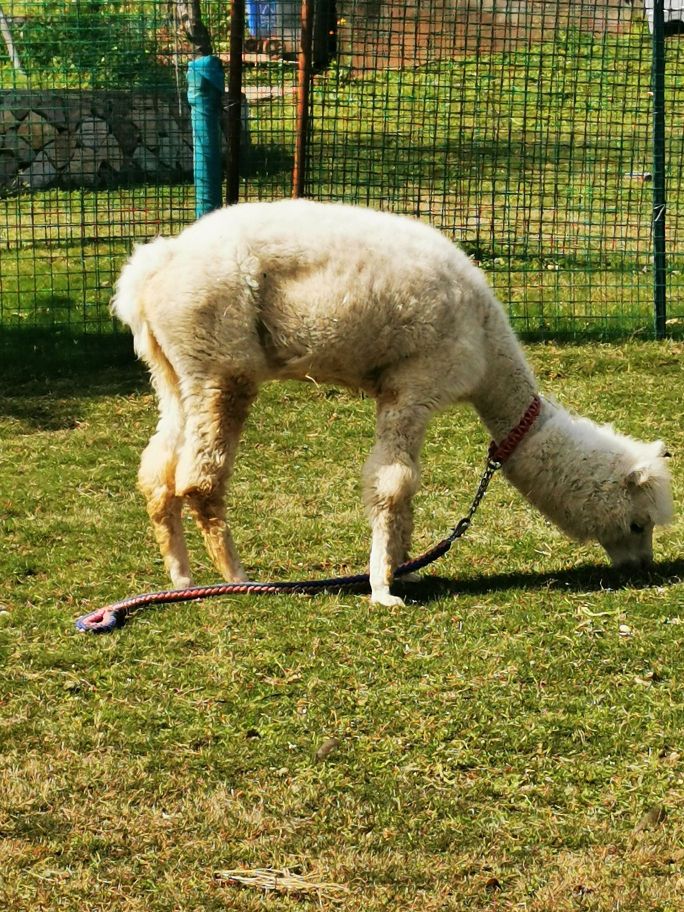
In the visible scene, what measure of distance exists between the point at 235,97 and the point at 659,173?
3210 mm

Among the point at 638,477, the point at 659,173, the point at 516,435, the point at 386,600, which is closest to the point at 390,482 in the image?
the point at 386,600

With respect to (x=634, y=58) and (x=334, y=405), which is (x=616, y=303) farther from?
(x=334, y=405)

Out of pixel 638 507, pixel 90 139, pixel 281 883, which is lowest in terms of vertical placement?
pixel 281 883

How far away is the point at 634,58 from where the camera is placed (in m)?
10.1

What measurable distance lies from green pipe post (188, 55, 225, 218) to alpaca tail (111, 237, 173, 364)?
12.7 feet

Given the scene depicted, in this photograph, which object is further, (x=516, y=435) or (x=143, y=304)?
(x=516, y=435)

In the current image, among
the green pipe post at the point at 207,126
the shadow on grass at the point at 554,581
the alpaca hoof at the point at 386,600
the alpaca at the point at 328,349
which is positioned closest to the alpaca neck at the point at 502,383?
the alpaca at the point at 328,349

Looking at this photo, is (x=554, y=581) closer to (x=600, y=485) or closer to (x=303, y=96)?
(x=600, y=485)

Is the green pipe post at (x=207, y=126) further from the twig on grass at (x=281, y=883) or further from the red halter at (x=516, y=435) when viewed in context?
the twig on grass at (x=281, y=883)

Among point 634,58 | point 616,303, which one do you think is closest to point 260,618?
point 616,303

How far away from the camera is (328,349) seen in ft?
18.2

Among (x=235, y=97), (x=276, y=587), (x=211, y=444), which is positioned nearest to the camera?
(x=211, y=444)

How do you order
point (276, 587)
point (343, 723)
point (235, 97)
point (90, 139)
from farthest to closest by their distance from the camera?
point (90, 139) → point (235, 97) → point (276, 587) → point (343, 723)

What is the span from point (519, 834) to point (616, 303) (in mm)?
6895
